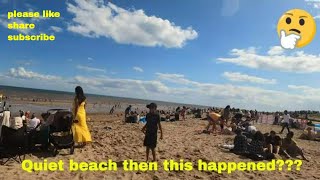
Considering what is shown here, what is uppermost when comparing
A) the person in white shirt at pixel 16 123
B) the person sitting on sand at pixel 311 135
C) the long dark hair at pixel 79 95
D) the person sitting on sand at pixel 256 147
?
the long dark hair at pixel 79 95

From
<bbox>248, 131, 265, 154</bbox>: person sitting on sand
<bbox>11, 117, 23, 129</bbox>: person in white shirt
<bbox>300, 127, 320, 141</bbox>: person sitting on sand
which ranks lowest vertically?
<bbox>300, 127, 320, 141</bbox>: person sitting on sand

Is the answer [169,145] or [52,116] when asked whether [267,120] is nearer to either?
[169,145]

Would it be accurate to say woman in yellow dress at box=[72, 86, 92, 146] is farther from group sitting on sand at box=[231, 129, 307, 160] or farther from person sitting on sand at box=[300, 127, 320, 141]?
person sitting on sand at box=[300, 127, 320, 141]

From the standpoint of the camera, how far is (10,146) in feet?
28.8

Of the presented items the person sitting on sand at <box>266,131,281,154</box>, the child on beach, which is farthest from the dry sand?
the person sitting on sand at <box>266,131,281,154</box>

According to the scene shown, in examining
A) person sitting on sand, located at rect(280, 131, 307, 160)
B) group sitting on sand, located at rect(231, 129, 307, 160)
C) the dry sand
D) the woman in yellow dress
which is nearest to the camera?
the dry sand

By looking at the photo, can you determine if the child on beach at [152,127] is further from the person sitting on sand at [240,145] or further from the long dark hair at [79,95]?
the person sitting on sand at [240,145]

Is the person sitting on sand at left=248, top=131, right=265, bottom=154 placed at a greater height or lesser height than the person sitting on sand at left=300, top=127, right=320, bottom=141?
greater

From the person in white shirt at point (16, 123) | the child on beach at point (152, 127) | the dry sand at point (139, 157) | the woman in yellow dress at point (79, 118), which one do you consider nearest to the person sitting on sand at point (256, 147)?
the dry sand at point (139, 157)

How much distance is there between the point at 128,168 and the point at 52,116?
112 inches

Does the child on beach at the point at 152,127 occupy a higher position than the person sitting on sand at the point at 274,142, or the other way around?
the child on beach at the point at 152,127

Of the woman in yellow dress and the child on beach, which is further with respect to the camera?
the woman in yellow dress

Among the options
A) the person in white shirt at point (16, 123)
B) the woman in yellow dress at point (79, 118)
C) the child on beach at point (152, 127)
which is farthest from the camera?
the person in white shirt at point (16, 123)

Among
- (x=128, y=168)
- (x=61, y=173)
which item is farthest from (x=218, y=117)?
(x=61, y=173)
